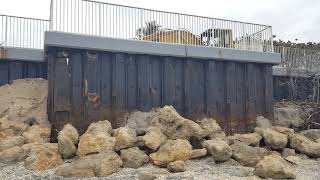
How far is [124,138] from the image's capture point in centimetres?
1168

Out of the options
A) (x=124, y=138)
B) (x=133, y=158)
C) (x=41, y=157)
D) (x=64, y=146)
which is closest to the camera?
(x=41, y=157)

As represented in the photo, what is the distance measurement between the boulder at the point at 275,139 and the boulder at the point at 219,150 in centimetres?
234

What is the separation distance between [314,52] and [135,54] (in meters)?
12.1

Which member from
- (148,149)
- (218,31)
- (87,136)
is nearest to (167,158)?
(148,149)

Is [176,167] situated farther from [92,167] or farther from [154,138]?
[92,167]

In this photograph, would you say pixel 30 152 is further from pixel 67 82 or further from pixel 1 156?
pixel 67 82

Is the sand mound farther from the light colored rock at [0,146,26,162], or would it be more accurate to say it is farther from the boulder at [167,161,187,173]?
the boulder at [167,161,187,173]

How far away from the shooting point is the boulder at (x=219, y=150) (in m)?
12.0

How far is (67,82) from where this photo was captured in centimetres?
1319

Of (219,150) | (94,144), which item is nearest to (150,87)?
(219,150)

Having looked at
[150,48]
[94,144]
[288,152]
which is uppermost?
[150,48]

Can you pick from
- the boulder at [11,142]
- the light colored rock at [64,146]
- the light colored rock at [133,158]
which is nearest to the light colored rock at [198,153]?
the light colored rock at [133,158]

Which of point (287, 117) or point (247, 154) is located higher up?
point (287, 117)

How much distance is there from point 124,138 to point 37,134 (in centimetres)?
277
